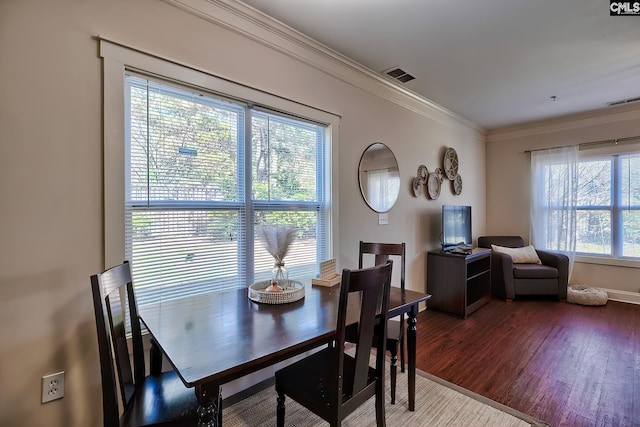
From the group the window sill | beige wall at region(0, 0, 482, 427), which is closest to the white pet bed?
the window sill

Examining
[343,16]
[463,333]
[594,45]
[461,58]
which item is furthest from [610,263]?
[343,16]

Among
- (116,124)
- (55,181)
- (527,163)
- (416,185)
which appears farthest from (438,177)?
(55,181)

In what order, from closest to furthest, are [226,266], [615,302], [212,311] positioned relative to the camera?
[212,311] < [226,266] < [615,302]

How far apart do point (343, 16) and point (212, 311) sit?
209 cm

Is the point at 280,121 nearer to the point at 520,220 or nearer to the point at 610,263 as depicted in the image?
the point at 520,220

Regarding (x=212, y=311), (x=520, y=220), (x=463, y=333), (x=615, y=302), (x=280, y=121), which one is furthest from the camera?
(x=520, y=220)

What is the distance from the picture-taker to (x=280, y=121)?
7.47ft

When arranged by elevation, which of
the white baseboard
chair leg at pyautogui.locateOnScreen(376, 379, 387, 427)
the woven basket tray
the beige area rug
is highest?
the woven basket tray

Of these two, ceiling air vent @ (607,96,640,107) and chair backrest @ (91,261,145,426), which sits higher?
ceiling air vent @ (607,96,640,107)

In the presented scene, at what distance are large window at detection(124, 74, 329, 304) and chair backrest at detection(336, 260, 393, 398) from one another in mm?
943

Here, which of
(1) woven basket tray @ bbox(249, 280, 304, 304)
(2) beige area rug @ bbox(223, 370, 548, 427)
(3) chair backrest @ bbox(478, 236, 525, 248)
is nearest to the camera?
(1) woven basket tray @ bbox(249, 280, 304, 304)

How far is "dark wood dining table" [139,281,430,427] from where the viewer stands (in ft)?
3.21

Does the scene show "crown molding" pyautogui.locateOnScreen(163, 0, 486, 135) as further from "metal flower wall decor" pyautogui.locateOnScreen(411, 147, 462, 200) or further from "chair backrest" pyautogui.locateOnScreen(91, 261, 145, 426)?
"chair backrest" pyautogui.locateOnScreen(91, 261, 145, 426)

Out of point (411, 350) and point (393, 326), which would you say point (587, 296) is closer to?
point (393, 326)
